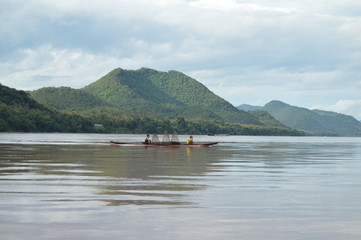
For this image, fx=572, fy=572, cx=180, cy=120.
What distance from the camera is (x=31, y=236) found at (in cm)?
1214

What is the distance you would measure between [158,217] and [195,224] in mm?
1298

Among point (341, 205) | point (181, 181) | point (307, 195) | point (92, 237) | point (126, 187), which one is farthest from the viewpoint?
point (181, 181)

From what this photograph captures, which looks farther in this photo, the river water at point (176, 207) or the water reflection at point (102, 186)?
the water reflection at point (102, 186)

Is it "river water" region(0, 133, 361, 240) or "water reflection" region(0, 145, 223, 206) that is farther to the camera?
"water reflection" region(0, 145, 223, 206)

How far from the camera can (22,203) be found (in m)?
17.0

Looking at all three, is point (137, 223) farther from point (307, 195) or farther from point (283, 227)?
point (307, 195)

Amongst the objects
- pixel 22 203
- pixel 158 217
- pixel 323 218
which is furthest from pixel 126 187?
pixel 323 218

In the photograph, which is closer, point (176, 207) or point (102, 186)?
point (176, 207)

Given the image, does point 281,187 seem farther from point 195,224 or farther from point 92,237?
point 92,237

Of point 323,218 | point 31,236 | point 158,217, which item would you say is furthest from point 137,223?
point 323,218

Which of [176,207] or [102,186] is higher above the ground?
[102,186]

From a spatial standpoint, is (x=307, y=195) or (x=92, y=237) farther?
(x=307, y=195)

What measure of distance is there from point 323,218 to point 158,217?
4333 mm

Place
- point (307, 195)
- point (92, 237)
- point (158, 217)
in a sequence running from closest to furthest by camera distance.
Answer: point (92, 237), point (158, 217), point (307, 195)
